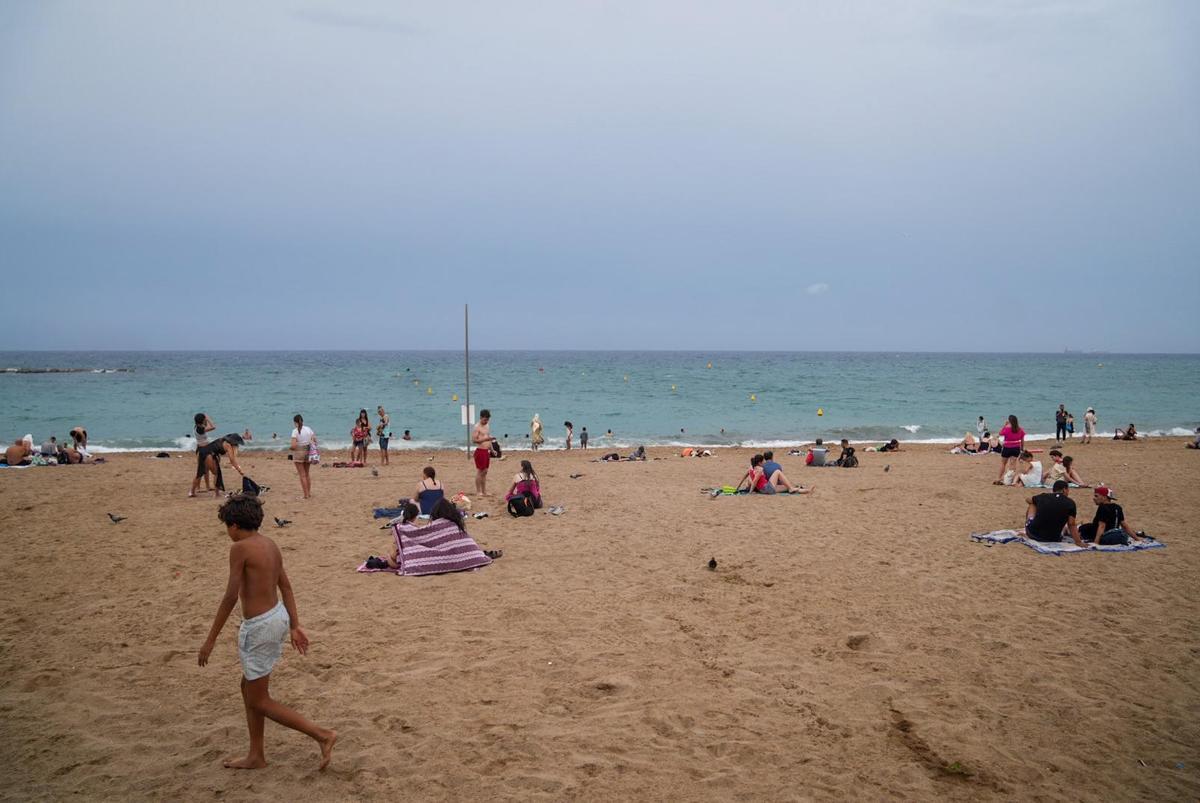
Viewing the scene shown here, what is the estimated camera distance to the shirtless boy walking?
3979 mm

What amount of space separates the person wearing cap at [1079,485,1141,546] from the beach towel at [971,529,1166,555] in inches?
3.9

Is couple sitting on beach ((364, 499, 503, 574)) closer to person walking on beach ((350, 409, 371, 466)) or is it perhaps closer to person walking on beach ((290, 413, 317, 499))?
person walking on beach ((290, 413, 317, 499))

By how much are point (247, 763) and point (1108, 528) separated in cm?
1016

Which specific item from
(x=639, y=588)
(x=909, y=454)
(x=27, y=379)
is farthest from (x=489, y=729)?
(x=27, y=379)

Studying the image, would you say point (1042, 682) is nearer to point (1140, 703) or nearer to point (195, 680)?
point (1140, 703)

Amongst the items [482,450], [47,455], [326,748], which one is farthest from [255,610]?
[47,455]

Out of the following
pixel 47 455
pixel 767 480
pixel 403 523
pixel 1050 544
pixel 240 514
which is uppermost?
pixel 240 514

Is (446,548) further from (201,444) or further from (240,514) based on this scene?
(201,444)

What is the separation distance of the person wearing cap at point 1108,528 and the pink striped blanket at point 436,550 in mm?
7925

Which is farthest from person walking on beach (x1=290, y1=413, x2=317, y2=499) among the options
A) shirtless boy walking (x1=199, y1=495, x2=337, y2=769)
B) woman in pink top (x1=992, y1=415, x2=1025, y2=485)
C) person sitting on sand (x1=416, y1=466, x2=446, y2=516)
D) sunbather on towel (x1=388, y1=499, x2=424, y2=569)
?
woman in pink top (x1=992, y1=415, x2=1025, y2=485)

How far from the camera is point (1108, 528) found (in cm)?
925

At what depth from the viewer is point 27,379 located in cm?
6412

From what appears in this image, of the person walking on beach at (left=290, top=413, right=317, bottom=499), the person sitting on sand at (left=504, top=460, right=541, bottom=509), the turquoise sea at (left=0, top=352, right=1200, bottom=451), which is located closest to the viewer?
the person sitting on sand at (left=504, top=460, right=541, bottom=509)

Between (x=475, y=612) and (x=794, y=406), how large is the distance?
39986 mm
